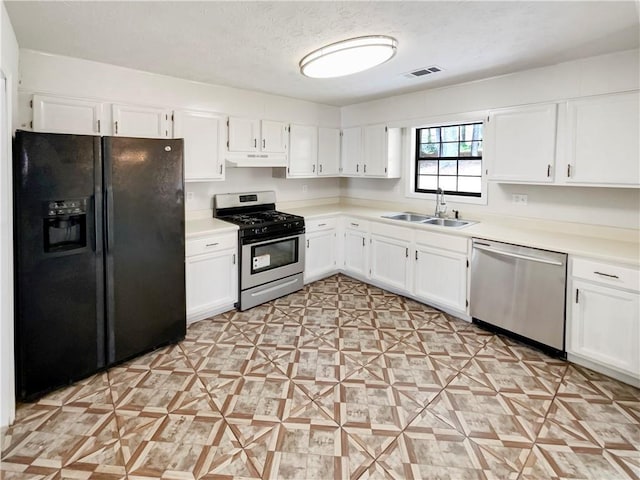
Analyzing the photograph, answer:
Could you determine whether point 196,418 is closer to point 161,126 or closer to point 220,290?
point 220,290

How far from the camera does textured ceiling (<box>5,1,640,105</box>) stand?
201 centimetres

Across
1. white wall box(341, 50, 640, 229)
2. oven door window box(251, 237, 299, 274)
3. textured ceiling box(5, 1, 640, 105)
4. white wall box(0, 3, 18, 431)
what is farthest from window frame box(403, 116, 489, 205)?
white wall box(0, 3, 18, 431)

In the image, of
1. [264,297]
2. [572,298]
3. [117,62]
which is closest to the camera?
[572,298]

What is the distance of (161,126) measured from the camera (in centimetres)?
335

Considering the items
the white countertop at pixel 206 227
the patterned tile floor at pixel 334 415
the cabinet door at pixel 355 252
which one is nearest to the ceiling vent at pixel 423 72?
the cabinet door at pixel 355 252

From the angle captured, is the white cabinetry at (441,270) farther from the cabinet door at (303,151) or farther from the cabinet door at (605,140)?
the cabinet door at (303,151)

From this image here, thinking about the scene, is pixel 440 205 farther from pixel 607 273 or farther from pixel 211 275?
pixel 211 275

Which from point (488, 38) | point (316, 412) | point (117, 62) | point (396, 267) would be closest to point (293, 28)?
point (488, 38)

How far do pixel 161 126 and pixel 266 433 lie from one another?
270 centimetres

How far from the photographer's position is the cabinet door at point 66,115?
2750mm

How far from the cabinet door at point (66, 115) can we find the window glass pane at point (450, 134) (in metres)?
3.49

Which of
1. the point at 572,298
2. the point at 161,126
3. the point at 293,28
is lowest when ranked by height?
the point at 572,298

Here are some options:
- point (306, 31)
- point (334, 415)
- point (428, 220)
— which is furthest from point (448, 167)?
point (334, 415)

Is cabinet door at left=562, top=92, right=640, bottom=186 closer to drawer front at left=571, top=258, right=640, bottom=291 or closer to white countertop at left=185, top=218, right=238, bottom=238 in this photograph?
drawer front at left=571, top=258, right=640, bottom=291
